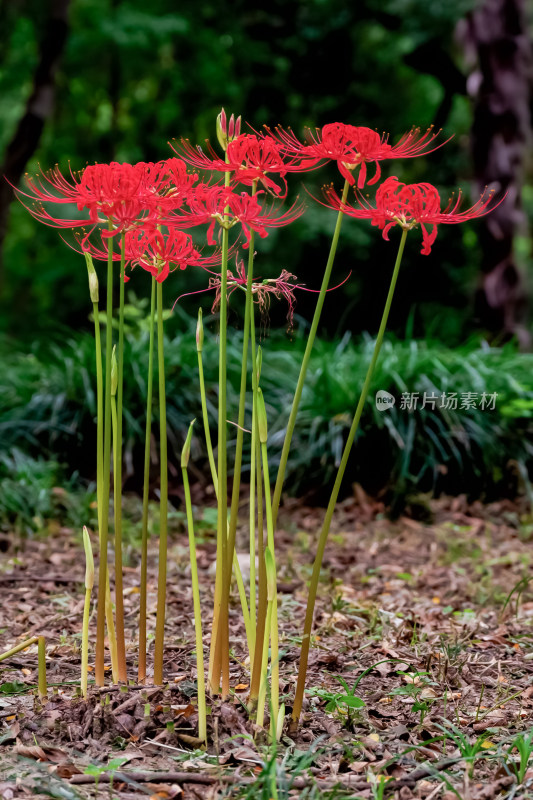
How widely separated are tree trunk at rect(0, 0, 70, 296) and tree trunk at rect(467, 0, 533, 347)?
12.1 ft

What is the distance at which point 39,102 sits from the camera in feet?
22.7

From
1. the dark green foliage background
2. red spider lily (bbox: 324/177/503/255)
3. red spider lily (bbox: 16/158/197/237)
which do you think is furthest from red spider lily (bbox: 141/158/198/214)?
the dark green foliage background

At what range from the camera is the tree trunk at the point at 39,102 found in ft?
22.7

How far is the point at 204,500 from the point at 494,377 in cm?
196

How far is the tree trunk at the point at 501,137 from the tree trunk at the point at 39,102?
370cm

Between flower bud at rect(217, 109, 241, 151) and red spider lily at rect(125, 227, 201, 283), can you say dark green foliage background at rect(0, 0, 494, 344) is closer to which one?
red spider lily at rect(125, 227, 201, 283)

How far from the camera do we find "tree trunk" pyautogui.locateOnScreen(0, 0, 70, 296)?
6.91 metres

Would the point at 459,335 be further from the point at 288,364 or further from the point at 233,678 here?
the point at 233,678

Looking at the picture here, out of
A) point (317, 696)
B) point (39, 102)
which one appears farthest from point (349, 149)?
point (39, 102)

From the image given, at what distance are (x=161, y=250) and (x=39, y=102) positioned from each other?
5.94 m

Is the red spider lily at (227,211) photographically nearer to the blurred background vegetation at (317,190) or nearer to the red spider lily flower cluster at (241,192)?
the red spider lily flower cluster at (241,192)

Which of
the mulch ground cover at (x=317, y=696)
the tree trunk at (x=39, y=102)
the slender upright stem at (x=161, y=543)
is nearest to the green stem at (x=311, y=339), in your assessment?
the slender upright stem at (x=161, y=543)

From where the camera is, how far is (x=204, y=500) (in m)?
4.62

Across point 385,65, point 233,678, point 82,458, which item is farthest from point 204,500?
point 385,65
